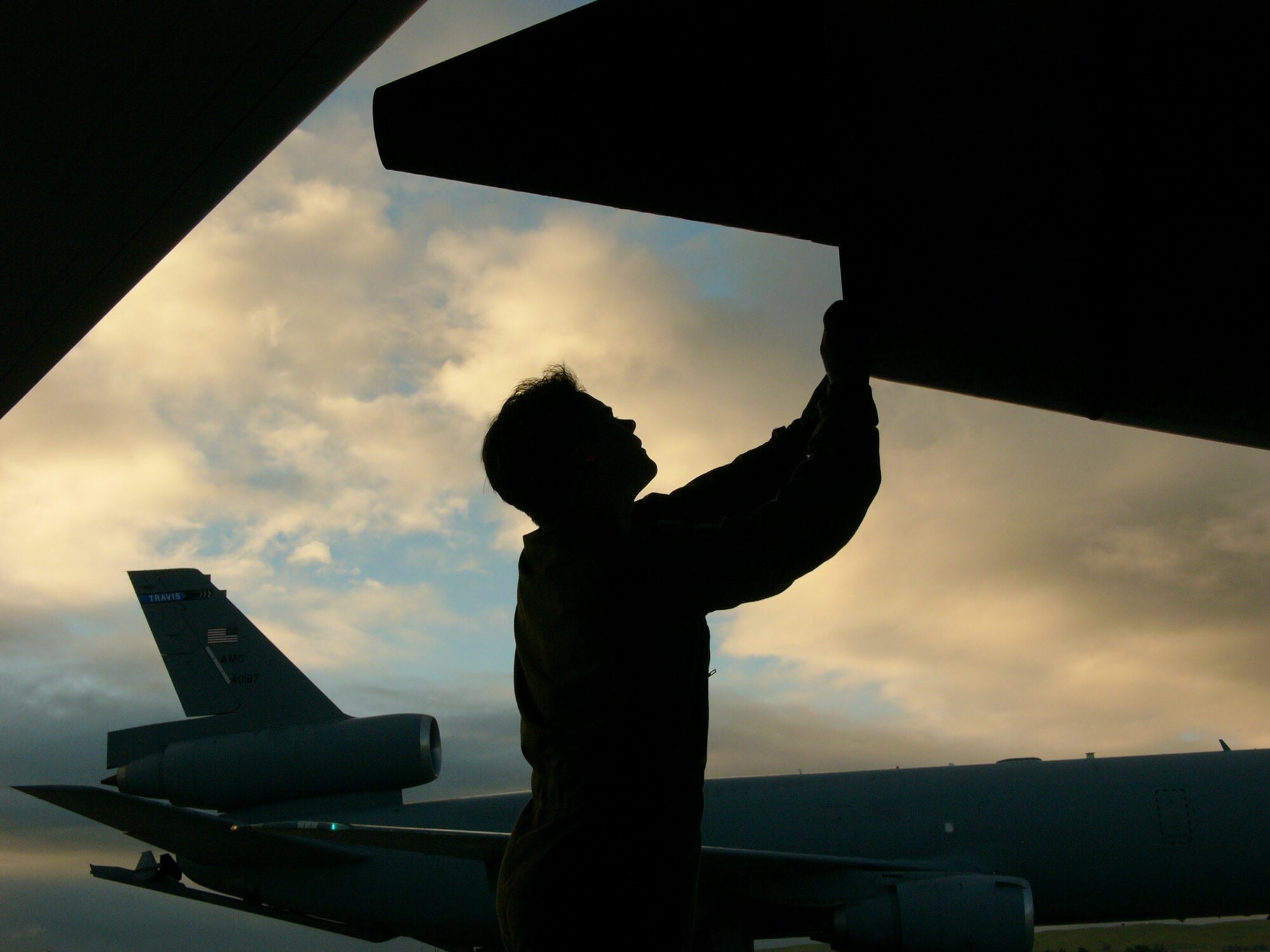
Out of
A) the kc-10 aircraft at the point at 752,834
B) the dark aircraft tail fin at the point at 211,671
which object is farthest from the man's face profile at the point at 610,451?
the dark aircraft tail fin at the point at 211,671

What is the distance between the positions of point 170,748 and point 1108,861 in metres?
8.67

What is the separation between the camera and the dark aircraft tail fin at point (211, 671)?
338 inches

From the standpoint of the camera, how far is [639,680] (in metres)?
1.02

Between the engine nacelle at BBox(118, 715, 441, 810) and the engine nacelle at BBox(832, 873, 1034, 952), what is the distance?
407 centimetres

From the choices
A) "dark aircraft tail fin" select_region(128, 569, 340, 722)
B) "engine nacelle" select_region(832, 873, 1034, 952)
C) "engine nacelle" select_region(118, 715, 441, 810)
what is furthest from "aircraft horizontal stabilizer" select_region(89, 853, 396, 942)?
"engine nacelle" select_region(832, 873, 1034, 952)

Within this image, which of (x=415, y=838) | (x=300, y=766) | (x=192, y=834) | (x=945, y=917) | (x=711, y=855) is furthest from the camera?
(x=300, y=766)

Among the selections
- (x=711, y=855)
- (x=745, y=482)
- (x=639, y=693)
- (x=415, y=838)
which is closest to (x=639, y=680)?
(x=639, y=693)

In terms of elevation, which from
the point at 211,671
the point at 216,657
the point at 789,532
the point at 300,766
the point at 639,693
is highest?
the point at 216,657

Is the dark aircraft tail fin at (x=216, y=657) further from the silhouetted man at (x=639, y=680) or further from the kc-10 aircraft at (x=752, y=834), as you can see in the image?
the silhouetted man at (x=639, y=680)

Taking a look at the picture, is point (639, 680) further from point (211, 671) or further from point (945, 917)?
point (211, 671)

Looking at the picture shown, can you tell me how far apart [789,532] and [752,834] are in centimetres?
823

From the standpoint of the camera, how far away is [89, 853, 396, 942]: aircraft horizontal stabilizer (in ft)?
26.8

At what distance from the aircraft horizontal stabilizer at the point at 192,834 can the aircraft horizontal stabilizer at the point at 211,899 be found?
302 mm

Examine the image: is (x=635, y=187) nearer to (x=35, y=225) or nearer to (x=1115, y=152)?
(x=1115, y=152)
